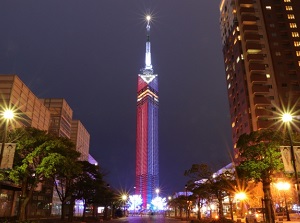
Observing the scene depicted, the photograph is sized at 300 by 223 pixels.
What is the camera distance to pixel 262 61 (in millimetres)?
103875

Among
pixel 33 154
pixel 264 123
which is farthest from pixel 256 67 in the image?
pixel 33 154

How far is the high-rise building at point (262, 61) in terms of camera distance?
97000 millimetres

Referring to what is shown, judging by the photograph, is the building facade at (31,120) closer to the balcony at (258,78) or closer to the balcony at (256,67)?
the balcony at (258,78)

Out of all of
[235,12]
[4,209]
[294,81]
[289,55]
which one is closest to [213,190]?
[4,209]

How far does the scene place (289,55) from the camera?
105 meters

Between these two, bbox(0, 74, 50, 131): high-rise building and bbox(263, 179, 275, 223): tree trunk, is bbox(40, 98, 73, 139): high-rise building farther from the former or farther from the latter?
bbox(263, 179, 275, 223): tree trunk

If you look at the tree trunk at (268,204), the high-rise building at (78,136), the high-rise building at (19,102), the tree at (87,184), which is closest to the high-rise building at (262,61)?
the tree at (87,184)

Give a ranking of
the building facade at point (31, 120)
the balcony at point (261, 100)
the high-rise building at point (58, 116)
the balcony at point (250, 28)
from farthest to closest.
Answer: the balcony at point (250, 28), the high-rise building at point (58, 116), the balcony at point (261, 100), the building facade at point (31, 120)

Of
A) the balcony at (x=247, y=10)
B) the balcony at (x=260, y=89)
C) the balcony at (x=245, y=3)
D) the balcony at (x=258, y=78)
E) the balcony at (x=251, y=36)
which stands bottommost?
the balcony at (x=260, y=89)

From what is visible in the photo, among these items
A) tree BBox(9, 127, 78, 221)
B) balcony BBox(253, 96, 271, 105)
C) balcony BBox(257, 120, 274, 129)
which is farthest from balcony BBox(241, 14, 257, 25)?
tree BBox(9, 127, 78, 221)

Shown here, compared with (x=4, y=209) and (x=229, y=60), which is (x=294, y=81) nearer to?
(x=229, y=60)

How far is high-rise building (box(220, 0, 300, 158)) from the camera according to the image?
9700 centimetres

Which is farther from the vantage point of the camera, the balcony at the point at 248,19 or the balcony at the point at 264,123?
the balcony at the point at 248,19

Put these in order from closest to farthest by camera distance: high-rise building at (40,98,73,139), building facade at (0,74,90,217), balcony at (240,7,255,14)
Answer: building facade at (0,74,90,217) < high-rise building at (40,98,73,139) < balcony at (240,7,255,14)
